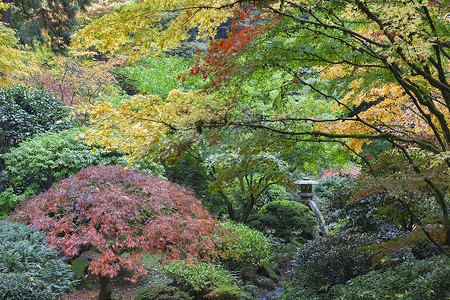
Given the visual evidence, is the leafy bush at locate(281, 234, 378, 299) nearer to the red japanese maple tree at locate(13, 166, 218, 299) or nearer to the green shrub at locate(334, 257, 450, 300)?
the green shrub at locate(334, 257, 450, 300)

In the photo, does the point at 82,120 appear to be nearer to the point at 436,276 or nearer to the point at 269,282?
the point at 269,282

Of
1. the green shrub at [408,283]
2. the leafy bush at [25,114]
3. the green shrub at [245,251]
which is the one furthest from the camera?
the leafy bush at [25,114]

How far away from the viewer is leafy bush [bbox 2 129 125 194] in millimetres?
5891

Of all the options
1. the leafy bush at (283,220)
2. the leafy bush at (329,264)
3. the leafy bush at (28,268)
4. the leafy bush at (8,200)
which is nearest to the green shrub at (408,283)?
the leafy bush at (329,264)

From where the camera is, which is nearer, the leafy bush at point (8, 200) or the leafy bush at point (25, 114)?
the leafy bush at point (8, 200)

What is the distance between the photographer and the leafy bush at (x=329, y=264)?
4125mm

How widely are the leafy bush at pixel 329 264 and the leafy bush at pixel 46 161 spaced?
13.0 feet

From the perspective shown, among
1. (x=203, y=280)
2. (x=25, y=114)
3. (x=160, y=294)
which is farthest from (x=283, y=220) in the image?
(x=25, y=114)

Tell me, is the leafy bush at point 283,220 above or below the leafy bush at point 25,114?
below

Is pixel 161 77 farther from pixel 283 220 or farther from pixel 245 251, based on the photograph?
pixel 245 251

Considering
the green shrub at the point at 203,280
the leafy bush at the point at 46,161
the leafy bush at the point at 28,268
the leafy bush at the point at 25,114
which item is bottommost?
the green shrub at the point at 203,280

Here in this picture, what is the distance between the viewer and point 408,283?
2689 mm

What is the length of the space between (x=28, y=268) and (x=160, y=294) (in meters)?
1.83

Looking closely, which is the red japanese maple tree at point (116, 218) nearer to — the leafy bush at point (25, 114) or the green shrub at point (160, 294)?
the green shrub at point (160, 294)
